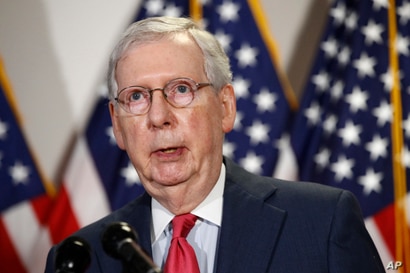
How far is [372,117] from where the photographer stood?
3418mm

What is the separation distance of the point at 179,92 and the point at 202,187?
0.28m

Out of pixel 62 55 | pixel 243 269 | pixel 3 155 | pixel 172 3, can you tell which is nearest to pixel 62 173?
pixel 3 155

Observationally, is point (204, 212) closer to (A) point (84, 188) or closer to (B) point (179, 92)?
(B) point (179, 92)

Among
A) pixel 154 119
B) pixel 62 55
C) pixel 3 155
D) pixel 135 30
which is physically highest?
pixel 135 30

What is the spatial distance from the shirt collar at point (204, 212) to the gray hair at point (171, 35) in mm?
303

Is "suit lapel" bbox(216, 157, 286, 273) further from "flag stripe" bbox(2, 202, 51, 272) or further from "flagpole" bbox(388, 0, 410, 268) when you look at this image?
"flag stripe" bbox(2, 202, 51, 272)

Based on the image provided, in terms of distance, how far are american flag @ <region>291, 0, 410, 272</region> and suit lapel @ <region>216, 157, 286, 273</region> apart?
50.7 inches

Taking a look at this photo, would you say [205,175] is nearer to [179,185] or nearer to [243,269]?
[179,185]

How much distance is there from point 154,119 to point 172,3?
5.48ft

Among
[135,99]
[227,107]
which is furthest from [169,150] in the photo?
[227,107]

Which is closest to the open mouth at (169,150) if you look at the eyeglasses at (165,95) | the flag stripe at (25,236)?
the eyeglasses at (165,95)

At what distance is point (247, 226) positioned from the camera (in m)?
2.03

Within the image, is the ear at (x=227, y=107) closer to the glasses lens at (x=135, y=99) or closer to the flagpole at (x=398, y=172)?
the glasses lens at (x=135, y=99)

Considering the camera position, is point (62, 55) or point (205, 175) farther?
point (62, 55)
